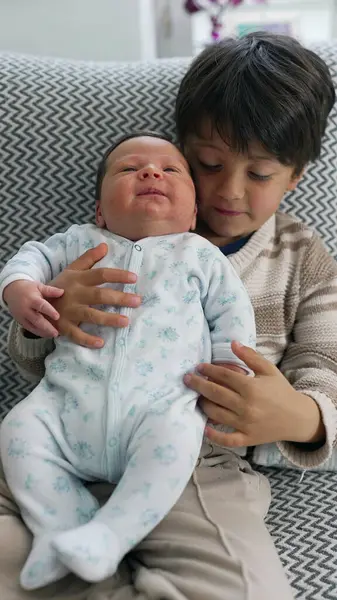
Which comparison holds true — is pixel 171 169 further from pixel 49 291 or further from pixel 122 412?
pixel 122 412

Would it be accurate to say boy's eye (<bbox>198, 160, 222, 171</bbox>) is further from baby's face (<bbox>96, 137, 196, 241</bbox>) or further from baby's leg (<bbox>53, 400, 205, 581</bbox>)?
baby's leg (<bbox>53, 400, 205, 581</bbox>)

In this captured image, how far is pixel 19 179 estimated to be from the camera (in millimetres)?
1149

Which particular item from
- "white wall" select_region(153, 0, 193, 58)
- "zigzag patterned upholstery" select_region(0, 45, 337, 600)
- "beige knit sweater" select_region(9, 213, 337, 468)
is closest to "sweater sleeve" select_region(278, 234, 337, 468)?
"beige knit sweater" select_region(9, 213, 337, 468)

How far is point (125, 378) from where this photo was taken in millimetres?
821

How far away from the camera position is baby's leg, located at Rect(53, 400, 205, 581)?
2.22 feet

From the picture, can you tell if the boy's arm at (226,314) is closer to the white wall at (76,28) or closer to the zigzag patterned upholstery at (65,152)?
the zigzag patterned upholstery at (65,152)

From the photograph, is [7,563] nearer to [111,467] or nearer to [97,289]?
[111,467]

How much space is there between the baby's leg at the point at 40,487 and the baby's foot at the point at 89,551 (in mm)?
44

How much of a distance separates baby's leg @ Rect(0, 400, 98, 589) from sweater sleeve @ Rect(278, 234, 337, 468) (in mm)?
321

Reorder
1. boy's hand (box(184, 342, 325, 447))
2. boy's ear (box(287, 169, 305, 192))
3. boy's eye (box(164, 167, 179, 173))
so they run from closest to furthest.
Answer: boy's hand (box(184, 342, 325, 447))
boy's eye (box(164, 167, 179, 173))
boy's ear (box(287, 169, 305, 192))

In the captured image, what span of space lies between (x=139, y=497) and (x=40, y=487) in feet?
0.39

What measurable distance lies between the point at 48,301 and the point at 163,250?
172mm

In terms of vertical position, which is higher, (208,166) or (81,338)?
(208,166)

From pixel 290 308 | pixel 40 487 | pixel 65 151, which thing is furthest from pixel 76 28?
pixel 40 487
